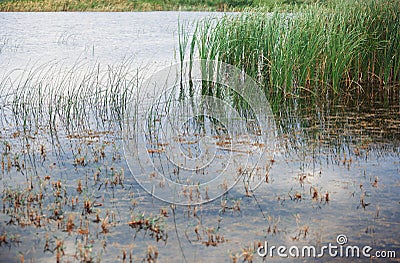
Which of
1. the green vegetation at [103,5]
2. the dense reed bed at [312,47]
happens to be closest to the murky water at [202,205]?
the dense reed bed at [312,47]

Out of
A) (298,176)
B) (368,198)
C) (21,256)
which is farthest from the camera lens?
(298,176)

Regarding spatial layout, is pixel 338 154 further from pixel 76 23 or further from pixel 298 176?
pixel 76 23

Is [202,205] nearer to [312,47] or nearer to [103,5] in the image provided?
[312,47]

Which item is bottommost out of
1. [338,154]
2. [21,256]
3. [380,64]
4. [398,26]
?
[21,256]

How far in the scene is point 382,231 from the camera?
169 inches

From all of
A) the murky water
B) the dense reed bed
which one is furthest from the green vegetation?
the murky water

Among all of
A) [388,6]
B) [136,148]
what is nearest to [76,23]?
[388,6]

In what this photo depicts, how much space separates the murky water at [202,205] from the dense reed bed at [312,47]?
3.49 ft

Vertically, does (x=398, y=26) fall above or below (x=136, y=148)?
above

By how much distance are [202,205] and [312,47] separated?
4867 millimetres

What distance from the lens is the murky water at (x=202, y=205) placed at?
13.1 ft

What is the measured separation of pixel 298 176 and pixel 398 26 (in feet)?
15.8

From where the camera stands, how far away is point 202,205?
188 inches

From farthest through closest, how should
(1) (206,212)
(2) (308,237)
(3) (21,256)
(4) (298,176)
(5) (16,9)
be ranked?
(5) (16,9), (4) (298,176), (1) (206,212), (2) (308,237), (3) (21,256)
